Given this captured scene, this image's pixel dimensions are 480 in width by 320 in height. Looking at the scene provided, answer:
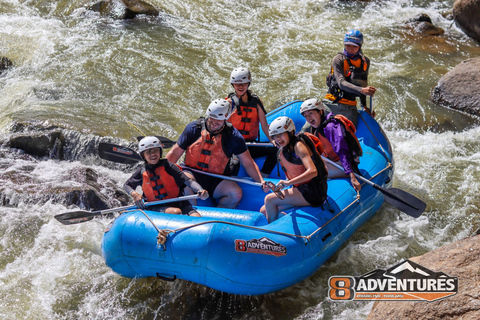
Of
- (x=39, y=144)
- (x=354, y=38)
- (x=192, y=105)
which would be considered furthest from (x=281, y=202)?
(x=192, y=105)

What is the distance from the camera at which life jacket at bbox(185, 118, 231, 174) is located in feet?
16.1

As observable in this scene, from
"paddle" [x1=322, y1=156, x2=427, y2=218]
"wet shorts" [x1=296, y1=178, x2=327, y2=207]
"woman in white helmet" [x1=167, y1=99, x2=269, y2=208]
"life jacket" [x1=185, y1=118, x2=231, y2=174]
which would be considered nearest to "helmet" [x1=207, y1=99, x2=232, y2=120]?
"woman in white helmet" [x1=167, y1=99, x2=269, y2=208]

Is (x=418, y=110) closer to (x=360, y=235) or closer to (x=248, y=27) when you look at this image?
(x=360, y=235)

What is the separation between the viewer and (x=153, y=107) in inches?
327

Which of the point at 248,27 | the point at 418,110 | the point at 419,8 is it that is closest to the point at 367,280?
the point at 418,110

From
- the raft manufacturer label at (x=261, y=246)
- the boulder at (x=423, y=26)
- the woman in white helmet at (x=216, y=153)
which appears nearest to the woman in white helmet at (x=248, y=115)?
the woman in white helmet at (x=216, y=153)

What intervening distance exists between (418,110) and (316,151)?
15.1ft

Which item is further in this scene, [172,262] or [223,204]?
[223,204]

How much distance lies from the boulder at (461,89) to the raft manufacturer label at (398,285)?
4.70 metres

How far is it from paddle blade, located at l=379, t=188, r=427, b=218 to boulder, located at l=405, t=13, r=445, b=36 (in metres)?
7.64

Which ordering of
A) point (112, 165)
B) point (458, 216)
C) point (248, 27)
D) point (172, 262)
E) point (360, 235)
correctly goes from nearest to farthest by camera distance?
point (172, 262) → point (360, 235) → point (458, 216) → point (112, 165) → point (248, 27)

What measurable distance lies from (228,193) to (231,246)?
1.07 meters

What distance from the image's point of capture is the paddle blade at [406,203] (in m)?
4.83

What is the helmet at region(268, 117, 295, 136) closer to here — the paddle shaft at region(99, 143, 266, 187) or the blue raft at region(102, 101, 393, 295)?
the blue raft at region(102, 101, 393, 295)
